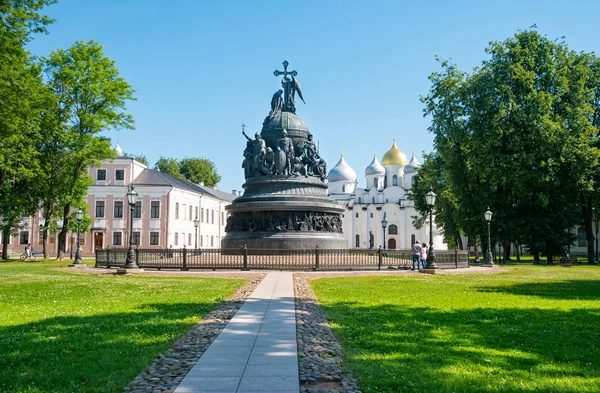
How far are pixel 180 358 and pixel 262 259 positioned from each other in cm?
1733

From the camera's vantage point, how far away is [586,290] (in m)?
16.5

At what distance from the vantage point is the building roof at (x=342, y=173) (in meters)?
106

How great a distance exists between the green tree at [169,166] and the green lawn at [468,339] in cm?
6953

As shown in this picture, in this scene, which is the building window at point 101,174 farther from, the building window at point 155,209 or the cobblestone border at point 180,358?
the cobblestone border at point 180,358

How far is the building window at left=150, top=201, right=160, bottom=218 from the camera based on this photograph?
5747 centimetres

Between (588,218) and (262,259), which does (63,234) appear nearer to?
(262,259)

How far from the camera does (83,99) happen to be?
36.9 meters

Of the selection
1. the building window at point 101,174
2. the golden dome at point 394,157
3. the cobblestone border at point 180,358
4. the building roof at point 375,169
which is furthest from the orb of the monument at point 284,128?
the golden dome at point 394,157

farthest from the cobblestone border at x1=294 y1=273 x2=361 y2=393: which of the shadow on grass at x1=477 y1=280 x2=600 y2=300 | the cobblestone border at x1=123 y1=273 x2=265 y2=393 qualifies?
the shadow on grass at x1=477 y1=280 x2=600 y2=300

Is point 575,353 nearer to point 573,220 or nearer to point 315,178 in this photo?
point 315,178

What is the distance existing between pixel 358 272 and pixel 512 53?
22733 millimetres

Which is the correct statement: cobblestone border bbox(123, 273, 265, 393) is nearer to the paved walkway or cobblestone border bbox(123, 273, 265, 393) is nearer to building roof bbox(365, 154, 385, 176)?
the paved walkway

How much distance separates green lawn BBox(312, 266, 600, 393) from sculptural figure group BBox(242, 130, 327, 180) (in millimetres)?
18116

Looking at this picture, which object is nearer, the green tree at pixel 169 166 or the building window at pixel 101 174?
the building window at pixel 101 174
